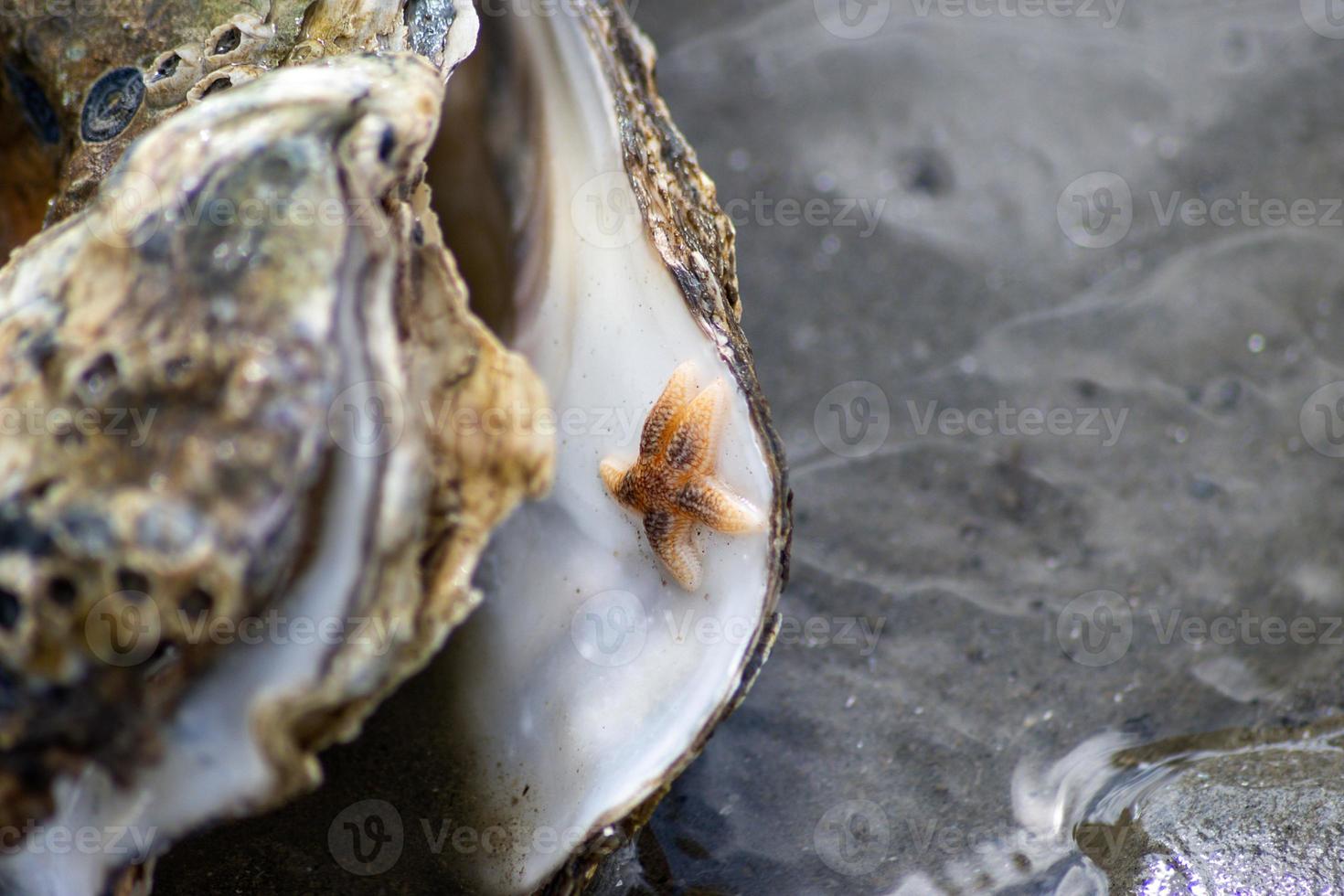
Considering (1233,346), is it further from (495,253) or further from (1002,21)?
(495,253)

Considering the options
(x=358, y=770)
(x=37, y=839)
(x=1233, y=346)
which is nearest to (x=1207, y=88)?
(x=1233, y=346)
